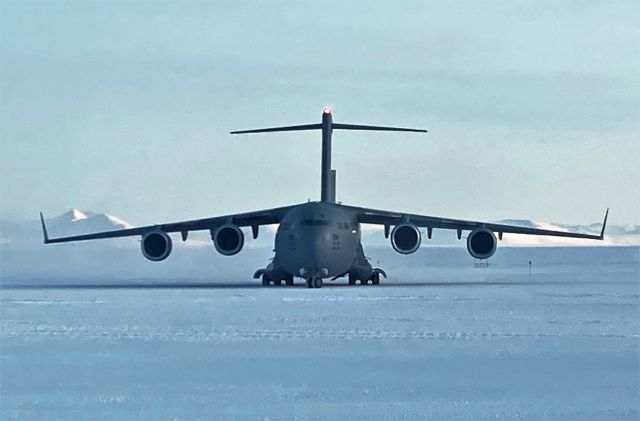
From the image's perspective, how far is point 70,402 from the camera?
11656 mm

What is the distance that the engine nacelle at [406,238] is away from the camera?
36.3 m

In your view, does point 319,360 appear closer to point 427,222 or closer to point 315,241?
point 315,241

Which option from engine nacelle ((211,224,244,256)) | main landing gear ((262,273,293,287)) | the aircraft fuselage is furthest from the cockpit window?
main landing gear ((262,273,293,287))

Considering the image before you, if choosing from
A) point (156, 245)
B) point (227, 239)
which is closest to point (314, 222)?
point (227, 239)

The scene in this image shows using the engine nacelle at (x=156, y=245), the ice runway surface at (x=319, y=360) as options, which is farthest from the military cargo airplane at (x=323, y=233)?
the ice runway surface at (x=319, y=360)

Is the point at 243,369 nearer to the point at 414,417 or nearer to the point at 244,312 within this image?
the point at 414,417

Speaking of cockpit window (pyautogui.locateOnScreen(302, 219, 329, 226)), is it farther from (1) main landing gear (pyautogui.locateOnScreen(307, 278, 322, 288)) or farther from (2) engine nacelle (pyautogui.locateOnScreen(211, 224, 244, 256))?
(2) engine nacelle (pyautogui.locateOnScreen(211, 224, 244, 256))

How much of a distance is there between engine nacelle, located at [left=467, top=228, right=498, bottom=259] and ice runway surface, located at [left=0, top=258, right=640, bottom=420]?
10.8 m

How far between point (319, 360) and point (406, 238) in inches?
853

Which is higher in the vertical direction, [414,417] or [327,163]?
[327,163]

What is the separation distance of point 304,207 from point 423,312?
481 inches

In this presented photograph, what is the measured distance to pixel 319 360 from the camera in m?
14.8

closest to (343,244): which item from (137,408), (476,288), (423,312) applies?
(476,288)

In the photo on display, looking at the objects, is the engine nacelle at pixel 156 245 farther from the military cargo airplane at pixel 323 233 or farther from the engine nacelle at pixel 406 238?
the engine nacelle at pixel 406 238
